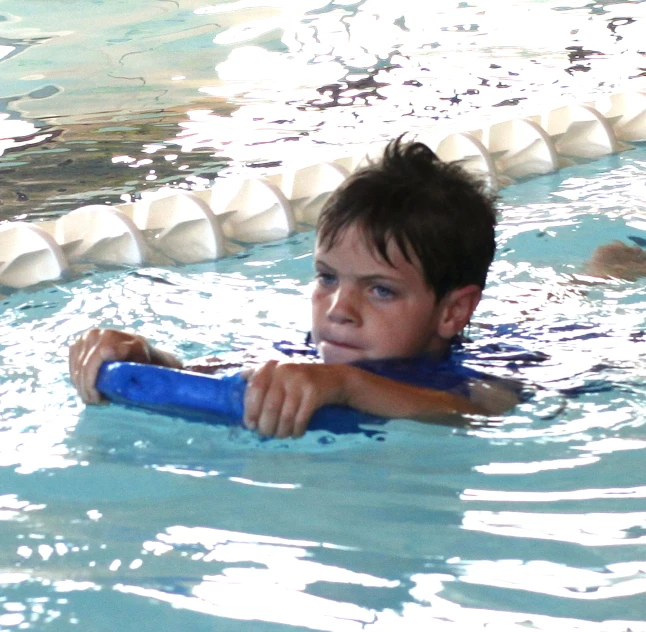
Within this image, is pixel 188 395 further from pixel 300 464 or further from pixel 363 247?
pixel 363 247

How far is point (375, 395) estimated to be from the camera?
1.74m

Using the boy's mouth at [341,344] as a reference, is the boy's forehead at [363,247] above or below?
above

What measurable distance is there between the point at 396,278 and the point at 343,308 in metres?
0.11

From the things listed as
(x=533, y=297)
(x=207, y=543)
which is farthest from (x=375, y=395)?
(x=533, y=297)

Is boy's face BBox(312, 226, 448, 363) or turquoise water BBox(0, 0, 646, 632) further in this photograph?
boy's face BBox(312, 226, 448, 363)

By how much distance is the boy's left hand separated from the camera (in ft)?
5.28

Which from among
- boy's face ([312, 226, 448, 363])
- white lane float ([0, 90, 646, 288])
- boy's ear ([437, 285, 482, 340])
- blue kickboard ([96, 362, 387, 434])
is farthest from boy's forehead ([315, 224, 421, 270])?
white lane float ([0, 90, 646, 288])

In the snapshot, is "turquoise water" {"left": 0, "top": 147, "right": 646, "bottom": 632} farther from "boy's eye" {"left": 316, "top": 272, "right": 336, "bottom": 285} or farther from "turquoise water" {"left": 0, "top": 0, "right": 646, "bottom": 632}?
"boy's eye" {"left": 316, "top": 272, "right": 336, "bottom": 285}

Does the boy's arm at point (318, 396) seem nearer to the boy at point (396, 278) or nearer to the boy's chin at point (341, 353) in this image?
the boy at point (396, 278)

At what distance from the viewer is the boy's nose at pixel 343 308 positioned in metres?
1.89

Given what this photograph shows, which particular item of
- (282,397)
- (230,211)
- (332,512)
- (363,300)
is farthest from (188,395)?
(230,211)

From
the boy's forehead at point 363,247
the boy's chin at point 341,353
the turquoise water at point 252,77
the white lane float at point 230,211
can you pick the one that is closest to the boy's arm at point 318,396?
the boy's chin at point 341,353

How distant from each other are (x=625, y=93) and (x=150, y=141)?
6.90 ft

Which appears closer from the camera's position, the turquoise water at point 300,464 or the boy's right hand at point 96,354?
the turquoise water at point 300,464
